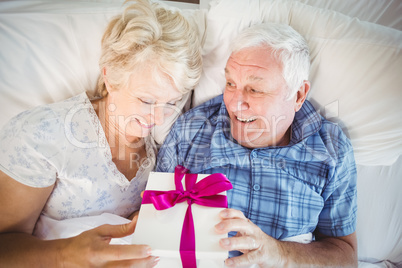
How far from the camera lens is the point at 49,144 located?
91cm

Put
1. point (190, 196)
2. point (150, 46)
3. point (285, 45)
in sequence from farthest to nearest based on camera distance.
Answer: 1. point (285, 45)
2. point (150, 46)
3. point (190, 196)

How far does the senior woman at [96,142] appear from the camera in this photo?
845mm

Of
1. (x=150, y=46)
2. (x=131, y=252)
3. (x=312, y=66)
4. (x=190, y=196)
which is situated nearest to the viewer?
(x=131, y=252)

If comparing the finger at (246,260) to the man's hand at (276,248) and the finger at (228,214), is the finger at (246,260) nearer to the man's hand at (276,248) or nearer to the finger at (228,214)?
the man's hand at (276,248)

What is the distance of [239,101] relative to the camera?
1.04 meters

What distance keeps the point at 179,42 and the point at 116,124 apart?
412mm

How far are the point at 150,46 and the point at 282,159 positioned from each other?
676 mm

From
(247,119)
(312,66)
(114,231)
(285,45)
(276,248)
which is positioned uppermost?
(285,45)

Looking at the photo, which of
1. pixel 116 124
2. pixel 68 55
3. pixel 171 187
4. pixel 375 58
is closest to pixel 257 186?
pixel 171 187

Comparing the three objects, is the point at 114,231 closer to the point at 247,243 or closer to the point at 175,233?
the point at 175,233

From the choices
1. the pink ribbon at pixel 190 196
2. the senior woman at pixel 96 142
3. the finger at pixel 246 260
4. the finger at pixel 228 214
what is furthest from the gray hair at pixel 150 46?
the finger at pixel 246 260

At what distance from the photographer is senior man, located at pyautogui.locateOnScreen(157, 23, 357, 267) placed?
1014 millimetres

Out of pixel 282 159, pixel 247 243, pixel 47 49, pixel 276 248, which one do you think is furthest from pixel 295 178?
pixel 47 49

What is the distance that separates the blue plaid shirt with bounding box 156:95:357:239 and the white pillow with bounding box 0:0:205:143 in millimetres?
622
